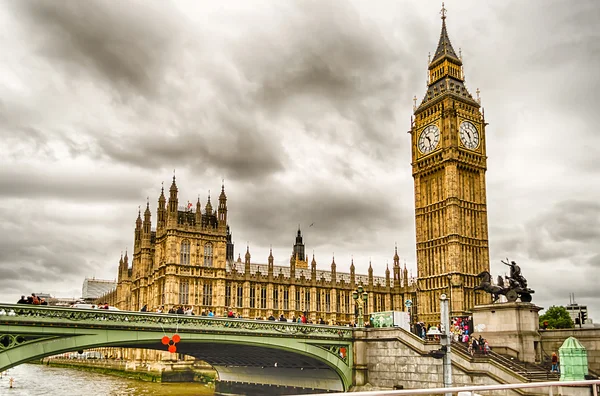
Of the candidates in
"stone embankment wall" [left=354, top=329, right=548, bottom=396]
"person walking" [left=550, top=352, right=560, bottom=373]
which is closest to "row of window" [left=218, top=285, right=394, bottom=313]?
"stone embankment wall" [left=354, top=329, right=548, bottom=396]

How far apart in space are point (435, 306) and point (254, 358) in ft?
129

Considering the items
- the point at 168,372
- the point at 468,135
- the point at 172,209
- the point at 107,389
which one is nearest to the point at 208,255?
the point at 172,209

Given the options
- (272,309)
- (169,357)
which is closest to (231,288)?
(272,309)

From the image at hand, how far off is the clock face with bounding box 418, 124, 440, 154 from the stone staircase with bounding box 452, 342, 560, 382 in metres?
49.2

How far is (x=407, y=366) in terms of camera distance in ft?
127

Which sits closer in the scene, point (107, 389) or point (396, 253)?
point (107, 389)

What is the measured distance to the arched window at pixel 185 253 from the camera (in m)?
70.4

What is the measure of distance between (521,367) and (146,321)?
2251 cm

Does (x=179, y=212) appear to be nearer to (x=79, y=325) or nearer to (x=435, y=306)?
(x=435, y=306)

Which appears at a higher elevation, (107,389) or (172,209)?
(172,209)

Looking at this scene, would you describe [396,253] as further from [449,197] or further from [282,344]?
[282,344]

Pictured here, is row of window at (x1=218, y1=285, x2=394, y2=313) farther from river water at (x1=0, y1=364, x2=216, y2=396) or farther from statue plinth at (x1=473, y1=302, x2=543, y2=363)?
statue plinth at (x1=473, y1=302, x2=543, y2=363)

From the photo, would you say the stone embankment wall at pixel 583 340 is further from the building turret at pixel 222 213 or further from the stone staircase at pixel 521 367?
the building turret at pixel 222 213

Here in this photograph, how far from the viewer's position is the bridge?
92.4 feet
